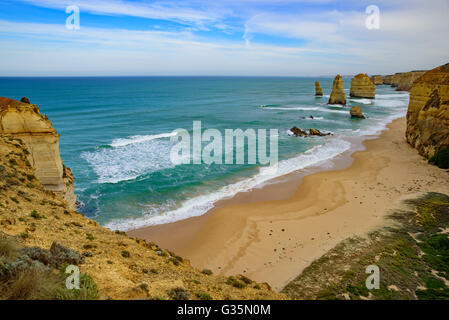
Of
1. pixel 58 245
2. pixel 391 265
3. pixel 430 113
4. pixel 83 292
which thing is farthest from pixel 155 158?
pixel 430 113

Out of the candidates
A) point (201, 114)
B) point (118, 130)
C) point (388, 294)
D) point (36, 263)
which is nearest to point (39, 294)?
point (36, 263)

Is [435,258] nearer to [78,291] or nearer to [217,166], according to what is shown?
[78,291]

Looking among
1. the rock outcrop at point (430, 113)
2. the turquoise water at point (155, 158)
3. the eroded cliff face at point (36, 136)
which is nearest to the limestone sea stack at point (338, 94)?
the turquoise water at point (155, 158)

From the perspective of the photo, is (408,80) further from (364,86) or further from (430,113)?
(430,113)

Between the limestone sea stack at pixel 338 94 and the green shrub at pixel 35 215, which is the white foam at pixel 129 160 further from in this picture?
the limestone sea stack at pixel 338 94

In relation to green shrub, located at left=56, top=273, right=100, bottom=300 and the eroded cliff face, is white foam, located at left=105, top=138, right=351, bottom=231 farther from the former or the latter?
green shrub, located at left=56, top=273, right=100, bottom=300

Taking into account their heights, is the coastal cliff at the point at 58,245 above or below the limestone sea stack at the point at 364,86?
below
